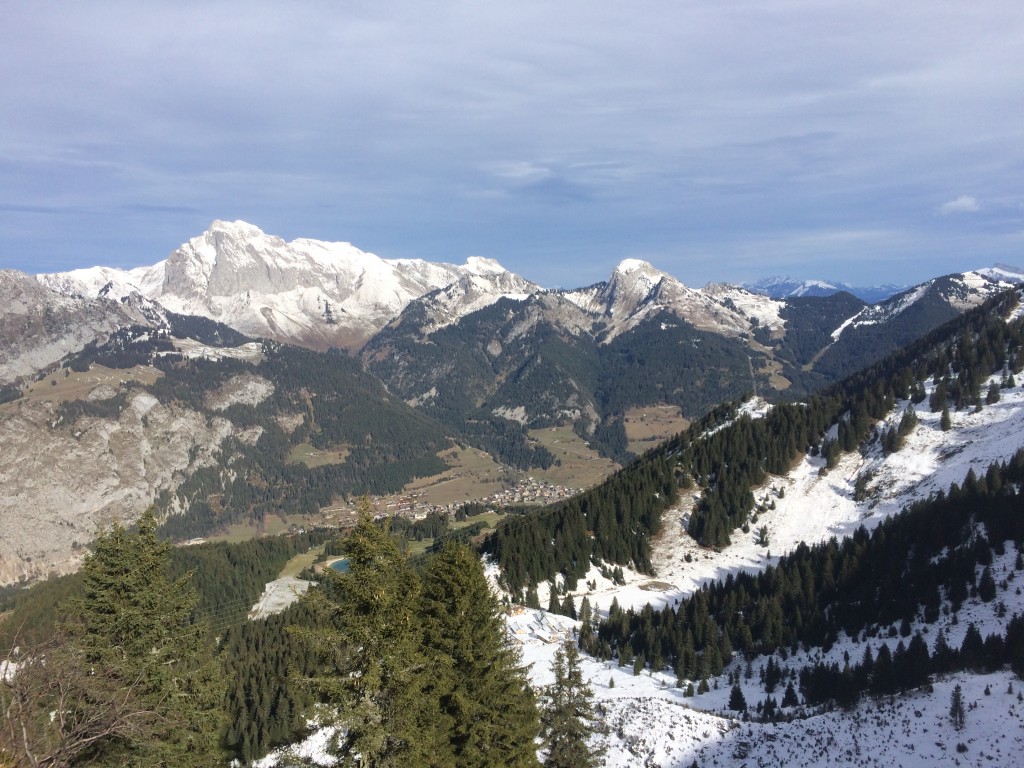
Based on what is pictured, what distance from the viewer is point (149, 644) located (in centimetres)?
2456

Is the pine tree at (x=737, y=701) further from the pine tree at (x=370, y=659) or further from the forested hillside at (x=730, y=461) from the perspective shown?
the pine tree at (x=370, y=659)

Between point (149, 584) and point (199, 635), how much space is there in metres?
3.60

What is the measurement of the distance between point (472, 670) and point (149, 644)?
491 inches

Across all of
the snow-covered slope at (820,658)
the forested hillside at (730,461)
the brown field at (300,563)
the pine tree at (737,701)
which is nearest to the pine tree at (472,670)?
the snow-covered slope at (820,658)

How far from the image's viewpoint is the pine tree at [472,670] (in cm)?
2397

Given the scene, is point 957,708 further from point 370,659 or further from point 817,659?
point 370,659

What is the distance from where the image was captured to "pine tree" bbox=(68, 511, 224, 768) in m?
22.8

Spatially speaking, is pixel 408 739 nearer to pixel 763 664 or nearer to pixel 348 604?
pixel 348 604

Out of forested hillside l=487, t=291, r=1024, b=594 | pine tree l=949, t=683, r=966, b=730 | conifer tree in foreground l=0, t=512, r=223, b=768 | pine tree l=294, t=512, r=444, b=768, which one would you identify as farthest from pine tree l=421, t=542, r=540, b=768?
forested hillside l=487, t=291, r=1024, b=594

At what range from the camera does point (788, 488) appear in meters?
120

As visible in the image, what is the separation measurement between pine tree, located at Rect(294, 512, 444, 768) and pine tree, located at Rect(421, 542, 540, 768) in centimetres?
418

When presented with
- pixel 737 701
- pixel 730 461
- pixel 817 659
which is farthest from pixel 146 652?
pixel 730 461

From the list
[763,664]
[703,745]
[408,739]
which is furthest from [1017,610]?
[408,739]

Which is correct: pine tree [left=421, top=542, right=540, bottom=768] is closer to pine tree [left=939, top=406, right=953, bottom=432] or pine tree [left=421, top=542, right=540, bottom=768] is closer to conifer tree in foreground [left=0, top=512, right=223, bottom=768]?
conifer tree in foreground [left=0, top=512, right=223, bottom=768]
